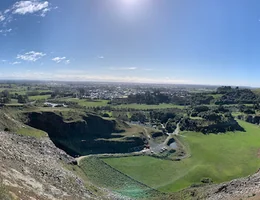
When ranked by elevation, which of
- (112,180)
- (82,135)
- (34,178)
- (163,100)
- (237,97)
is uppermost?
(237,97)

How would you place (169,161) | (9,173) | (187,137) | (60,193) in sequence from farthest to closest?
(187,137), (169,161), (60,193), (9,173)

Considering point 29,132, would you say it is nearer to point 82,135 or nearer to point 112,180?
point 112,180

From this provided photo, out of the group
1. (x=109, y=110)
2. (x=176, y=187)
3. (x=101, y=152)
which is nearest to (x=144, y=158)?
(x=101, y=152)

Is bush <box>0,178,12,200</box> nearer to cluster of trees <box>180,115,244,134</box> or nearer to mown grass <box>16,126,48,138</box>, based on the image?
mown grass <box>16,126,48,138</box>

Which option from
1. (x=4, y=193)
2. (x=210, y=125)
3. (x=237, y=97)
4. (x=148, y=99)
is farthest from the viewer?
(x=148, y=99)

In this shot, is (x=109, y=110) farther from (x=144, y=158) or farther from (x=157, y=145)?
(x=144, y=158)

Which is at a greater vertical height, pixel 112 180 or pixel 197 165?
pixel 197 165

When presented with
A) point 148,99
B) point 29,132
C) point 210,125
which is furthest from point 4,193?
point 148,99

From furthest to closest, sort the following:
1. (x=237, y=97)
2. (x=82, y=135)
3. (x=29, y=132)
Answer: (x=237, y=97) → (x=82, y=135) → (x=29, y=132)
